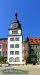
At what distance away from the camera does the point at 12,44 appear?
8025 centimetres

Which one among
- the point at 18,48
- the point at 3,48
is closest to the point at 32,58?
the point at 18,48

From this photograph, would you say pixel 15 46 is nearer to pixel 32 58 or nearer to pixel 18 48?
pixel 18 48

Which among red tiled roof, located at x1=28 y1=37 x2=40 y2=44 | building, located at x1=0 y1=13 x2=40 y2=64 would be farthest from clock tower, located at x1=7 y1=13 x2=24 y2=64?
red tiled roof, located at x1=28 y1=37 x2=40 y2=44

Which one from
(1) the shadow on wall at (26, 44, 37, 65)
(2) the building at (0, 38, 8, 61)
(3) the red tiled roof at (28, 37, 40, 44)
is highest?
(3) the red tiled roof at (28, 37, 40, 44)

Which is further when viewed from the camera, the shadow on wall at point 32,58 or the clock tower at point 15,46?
the clock tower at point 15,46

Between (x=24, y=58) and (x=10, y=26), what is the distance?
16354mm

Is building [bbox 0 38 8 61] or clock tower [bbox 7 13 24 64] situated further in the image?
building [bbox 0 38 8 61]

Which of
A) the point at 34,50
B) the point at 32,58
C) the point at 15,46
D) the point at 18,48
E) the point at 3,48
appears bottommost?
the point at 32,58

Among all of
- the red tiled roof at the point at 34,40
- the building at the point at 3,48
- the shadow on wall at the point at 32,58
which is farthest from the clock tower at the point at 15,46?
the red tiled roof at the point at 34,40

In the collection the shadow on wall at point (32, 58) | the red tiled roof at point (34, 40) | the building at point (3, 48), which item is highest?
the red tiled roof at point (34, 40)

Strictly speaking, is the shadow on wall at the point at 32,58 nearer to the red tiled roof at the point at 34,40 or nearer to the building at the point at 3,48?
the red tiled roof at the point at 34,40

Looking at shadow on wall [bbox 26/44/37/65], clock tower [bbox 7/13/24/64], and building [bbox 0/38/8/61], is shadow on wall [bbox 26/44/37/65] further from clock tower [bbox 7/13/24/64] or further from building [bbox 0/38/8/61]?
building [bbox 0/38/8/61]

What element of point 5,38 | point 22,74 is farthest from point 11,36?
point 22,74

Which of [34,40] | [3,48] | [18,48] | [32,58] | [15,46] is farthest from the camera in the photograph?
[34,40]
